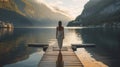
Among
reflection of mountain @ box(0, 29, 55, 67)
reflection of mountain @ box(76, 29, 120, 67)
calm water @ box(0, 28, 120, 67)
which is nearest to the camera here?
calm water @ box(0, 28, 120, 67)

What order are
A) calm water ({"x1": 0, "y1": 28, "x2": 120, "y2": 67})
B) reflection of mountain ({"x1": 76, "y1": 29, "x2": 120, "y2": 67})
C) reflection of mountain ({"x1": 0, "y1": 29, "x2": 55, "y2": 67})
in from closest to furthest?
1. calm water ({"x1": 0, "y1": 28, "x2": 120, "y2": 67})
2. reflection of mountain ({"x1": 76, "y1": 29, "x2": 120, "y2": 67})
3. reflection of mountain ({"x1": 0, "y1": 29, "x2": 55, "y2": 67})

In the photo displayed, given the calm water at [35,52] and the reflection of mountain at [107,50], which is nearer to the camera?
the calm water at [35,52]

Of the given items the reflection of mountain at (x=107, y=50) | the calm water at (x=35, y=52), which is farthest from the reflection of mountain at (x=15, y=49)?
the reflection of mountain at (x=107, y=50)

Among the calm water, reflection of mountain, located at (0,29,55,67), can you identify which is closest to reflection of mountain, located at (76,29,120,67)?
the calm water

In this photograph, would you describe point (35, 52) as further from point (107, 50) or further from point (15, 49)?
point (107, 50)

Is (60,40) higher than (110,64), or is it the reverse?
(60,40)

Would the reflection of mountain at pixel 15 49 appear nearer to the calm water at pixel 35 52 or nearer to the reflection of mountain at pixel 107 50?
the calm water at pixel 35 52

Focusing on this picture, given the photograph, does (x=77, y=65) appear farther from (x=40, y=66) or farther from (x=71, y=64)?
(x=40, y=66)

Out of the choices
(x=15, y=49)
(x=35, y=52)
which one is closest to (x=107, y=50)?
(x=35, y=52)

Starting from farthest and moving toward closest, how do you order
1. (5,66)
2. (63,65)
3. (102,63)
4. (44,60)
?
1. (102,63)
2. (5,66)
3. (44,60)
4. (63,65)

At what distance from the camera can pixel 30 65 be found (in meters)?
34.8

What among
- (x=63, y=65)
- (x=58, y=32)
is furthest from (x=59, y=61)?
(x=58, y=32)

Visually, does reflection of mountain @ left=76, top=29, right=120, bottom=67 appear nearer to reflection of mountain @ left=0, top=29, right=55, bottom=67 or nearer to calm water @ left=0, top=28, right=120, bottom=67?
calm water @ left=0, top=28, right=120, bottom=67

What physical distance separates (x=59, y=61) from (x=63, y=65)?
686mm
